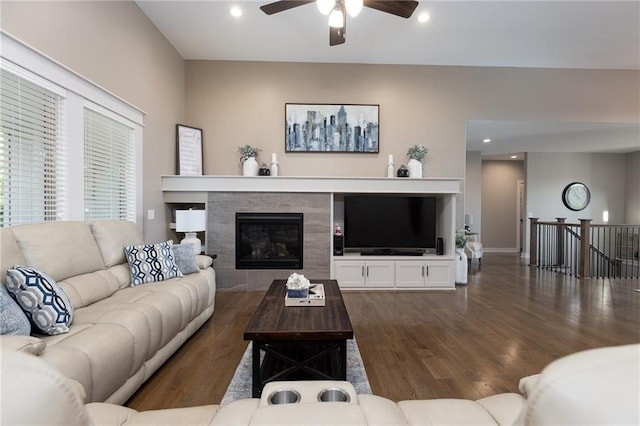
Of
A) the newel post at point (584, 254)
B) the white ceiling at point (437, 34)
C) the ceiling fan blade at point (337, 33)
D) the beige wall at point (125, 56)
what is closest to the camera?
the beige wall at point (125, 56)

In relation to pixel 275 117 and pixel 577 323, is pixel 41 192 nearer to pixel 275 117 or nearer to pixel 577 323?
pixel 275 117

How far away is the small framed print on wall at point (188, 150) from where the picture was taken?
4.52 m

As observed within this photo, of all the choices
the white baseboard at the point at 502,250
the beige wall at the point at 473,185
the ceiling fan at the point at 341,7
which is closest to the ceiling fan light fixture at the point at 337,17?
the ceiling fan at the point at 341,7

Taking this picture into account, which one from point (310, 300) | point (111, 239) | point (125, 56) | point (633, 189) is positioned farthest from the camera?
point (633, 189)

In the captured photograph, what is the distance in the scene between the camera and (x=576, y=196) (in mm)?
8070

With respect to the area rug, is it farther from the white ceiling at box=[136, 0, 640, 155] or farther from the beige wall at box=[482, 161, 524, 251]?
the beige wall at box=[482, 161, 524, 251]

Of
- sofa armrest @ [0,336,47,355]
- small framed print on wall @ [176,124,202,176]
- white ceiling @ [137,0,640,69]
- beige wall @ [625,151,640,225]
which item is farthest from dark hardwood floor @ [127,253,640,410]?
beige wall @ [625,151,640,225]

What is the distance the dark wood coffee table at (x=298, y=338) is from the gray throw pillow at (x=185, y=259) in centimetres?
113

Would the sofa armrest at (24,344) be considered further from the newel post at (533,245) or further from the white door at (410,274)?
the newel post at (533,245)

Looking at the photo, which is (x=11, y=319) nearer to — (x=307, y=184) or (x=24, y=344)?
(x=24, y=344)

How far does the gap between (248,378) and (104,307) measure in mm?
1113

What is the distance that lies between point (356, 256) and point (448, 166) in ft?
7.18

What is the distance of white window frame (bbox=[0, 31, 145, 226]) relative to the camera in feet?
6.83

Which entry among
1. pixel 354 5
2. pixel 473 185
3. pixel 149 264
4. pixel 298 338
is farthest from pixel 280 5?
pixel 473 185
